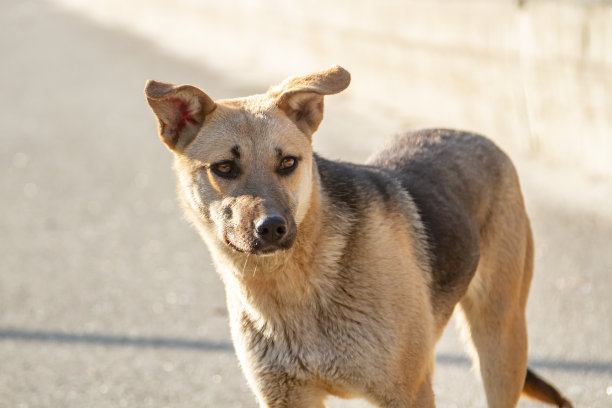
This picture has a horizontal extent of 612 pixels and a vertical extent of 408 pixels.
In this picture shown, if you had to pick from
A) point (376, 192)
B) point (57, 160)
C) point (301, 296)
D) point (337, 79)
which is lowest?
point (57, 160)

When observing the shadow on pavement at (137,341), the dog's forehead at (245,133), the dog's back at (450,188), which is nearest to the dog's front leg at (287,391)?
the dog's back at (450,188)

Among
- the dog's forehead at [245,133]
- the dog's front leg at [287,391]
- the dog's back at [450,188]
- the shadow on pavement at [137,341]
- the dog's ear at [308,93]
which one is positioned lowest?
the shadow on pavement at [137,341]

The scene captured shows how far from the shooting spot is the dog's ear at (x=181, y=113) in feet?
13.5

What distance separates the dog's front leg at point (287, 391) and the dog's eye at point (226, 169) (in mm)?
950

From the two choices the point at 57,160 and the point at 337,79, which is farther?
the point at 57,160

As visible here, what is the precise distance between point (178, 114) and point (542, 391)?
8.22 ft

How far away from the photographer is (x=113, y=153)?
11250mm

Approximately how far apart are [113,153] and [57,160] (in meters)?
0.75

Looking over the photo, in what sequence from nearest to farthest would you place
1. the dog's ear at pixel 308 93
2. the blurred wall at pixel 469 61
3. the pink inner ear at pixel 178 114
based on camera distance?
1. the dog's ear at pixel 308 93
2. the pink inner ear at pixel 178 114
3. the blurred wall at pixel 469 61

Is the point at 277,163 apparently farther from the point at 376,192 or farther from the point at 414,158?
the point at 414,158

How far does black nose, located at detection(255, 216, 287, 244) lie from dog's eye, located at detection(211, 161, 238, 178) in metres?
0.39

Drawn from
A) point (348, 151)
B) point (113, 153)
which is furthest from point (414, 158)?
point (113, 153)

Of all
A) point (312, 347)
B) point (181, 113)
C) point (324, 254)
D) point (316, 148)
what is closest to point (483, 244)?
point (324, 254)

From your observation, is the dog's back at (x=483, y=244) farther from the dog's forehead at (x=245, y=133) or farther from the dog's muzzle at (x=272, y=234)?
the dog's muzzle at (x=272, y=234)
